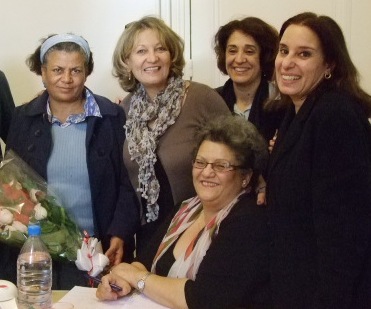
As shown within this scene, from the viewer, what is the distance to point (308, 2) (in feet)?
10.3

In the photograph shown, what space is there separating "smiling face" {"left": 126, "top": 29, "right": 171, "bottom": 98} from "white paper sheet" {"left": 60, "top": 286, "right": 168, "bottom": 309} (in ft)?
3.15

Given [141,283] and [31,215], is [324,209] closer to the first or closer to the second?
[141,283]

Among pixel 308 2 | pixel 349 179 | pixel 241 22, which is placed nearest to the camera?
pixel 349 179

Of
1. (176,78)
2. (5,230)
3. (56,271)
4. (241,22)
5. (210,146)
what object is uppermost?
(241,22)

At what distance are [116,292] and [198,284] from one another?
261 mm

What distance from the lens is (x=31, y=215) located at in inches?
68.1

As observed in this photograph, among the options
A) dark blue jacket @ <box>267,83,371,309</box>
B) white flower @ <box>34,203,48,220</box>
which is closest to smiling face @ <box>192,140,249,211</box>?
dark blue jacket @ <box>267,83,371,309</box>

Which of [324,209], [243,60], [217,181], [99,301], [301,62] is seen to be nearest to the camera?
[324,209]

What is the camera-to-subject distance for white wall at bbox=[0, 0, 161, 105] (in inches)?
127

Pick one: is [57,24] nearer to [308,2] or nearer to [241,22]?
[241,22]

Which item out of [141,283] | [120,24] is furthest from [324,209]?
[120,24]

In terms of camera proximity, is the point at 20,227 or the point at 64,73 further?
the point at 64,73

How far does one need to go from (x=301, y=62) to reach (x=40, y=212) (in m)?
0.93

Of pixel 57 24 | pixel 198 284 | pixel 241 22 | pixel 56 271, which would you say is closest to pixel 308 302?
pixel 198 284
